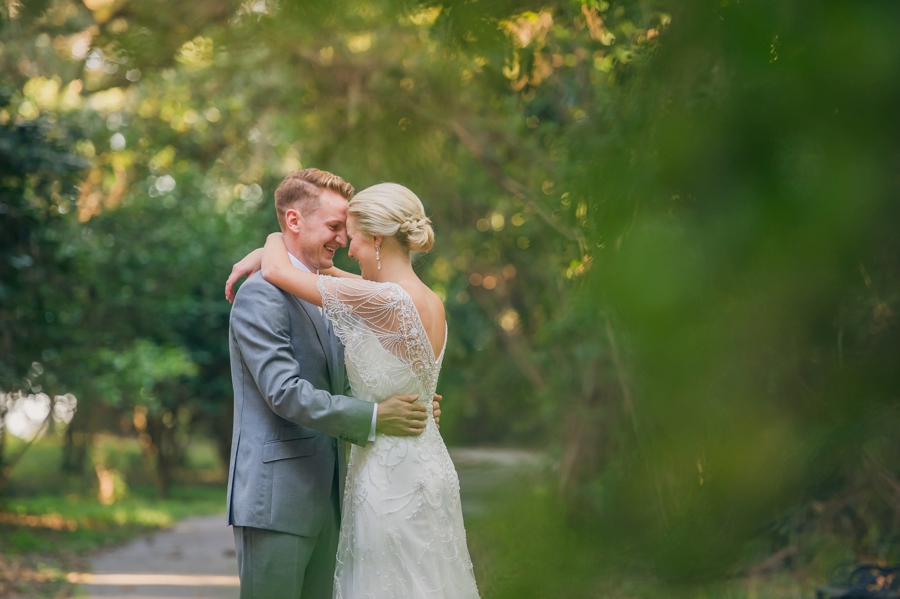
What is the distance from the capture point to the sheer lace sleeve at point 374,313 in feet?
8.81

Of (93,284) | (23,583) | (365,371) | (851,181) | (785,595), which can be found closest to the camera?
(851,181)

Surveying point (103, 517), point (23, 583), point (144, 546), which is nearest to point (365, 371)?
point (23, 583)

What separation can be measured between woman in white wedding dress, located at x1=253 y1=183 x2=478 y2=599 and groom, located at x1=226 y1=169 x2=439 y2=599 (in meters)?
0.09

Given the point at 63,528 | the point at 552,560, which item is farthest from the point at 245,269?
the point at 63,528

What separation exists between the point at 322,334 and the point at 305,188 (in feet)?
1.66

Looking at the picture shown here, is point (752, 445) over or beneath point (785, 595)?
over

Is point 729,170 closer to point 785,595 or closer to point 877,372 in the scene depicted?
point 877,372

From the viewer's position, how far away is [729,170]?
0.52 metres

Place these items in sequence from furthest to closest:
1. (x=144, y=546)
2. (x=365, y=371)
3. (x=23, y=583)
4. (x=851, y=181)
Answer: (x=144, y=546), (x=23, y=583), (x=365, y=371), (x=851, y=181)

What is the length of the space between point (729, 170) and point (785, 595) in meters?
4.09

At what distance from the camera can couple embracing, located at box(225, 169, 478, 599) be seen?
2689 millimetres

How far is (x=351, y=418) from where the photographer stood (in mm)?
2672

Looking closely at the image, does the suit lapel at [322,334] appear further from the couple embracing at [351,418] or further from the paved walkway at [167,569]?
the paved walkway at [167,569]

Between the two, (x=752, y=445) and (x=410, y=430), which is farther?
(x=410, y=430)
